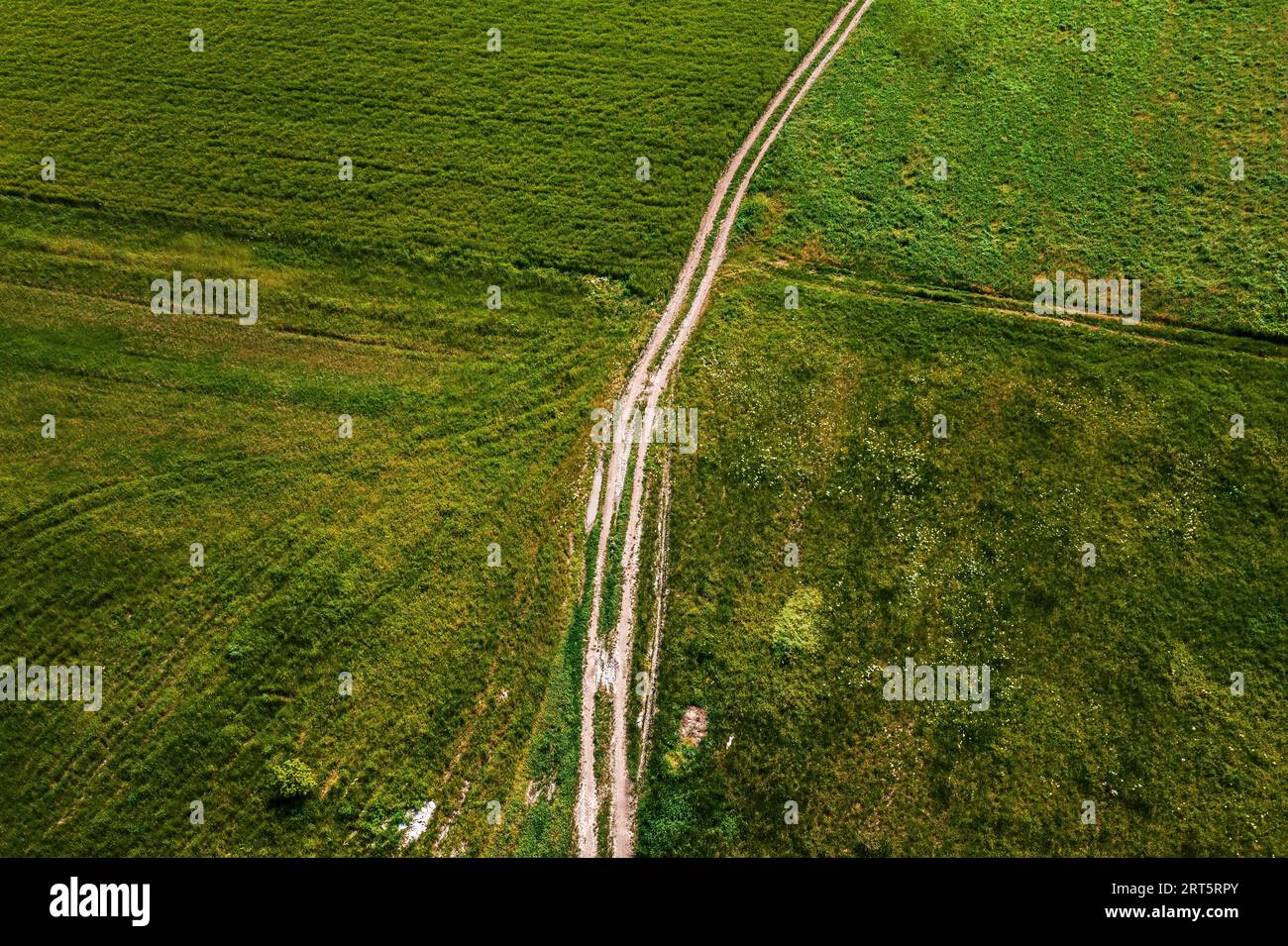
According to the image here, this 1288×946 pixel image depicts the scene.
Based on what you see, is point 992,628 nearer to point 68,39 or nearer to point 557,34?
point 557,34

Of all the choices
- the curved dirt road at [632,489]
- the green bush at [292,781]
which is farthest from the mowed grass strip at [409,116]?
the green bush at [292,781]

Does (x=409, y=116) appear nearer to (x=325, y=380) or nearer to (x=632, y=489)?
(x=325, y=380)

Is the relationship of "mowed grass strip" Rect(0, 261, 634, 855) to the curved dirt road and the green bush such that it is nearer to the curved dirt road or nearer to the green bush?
the green bush

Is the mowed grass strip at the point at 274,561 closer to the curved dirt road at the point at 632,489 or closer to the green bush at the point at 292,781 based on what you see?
the green bush at the point at 292,781

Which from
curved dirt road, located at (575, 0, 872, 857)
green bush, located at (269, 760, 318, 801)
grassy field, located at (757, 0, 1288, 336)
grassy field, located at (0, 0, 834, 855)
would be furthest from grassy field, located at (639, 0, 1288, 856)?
green bush, located at (269, 760, 318, 801)

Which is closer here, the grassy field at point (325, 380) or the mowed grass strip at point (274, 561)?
the mowed grass strip at point (274, 561)

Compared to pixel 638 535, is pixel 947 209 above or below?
above

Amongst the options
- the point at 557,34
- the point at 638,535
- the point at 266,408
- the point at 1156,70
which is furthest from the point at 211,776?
the point at 1156,70
